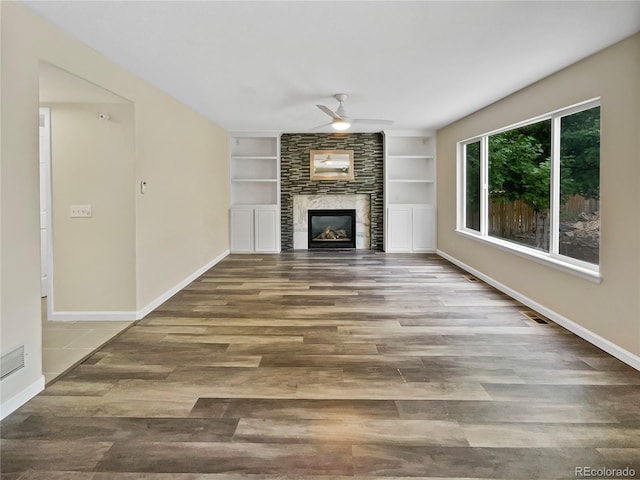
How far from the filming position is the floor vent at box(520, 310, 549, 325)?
3.78 metres

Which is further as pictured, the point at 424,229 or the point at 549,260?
the point at 424,229

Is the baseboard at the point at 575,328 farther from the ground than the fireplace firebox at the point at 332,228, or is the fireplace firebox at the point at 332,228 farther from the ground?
the fireplace firebox at the point at 332,228

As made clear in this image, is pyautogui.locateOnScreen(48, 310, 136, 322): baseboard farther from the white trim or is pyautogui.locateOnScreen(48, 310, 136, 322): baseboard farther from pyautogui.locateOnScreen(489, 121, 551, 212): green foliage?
pyautogui.locateOnScreen(489, 121, 551, 212): green foliage

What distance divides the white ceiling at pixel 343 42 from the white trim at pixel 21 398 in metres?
2.23

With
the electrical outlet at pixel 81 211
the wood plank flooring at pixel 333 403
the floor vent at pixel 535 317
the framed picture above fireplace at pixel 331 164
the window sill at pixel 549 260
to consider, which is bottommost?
the wood plank flooring at pixel 333 403

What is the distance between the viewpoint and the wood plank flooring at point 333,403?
1.85 m

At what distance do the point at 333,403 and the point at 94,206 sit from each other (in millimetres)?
2954

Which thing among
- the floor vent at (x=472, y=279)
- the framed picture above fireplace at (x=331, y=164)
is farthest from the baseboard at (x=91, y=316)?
the framed picture above fireplace at (x=331, y=164)

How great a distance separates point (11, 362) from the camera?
2299mm

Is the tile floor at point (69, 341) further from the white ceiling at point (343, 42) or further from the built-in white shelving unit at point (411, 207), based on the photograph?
the built-in white shelving unit at point (411, 207)

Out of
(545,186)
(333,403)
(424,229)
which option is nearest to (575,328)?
(545,186)

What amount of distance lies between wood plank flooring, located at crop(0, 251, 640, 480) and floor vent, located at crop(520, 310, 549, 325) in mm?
86

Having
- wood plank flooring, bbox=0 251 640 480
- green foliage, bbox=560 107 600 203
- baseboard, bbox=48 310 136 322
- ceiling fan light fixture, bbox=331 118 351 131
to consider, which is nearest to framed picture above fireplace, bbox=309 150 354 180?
ceiling fan light fixture, bbox=331 118 351 131

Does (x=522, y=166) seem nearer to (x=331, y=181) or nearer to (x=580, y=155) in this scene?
(x=580, y=155)
